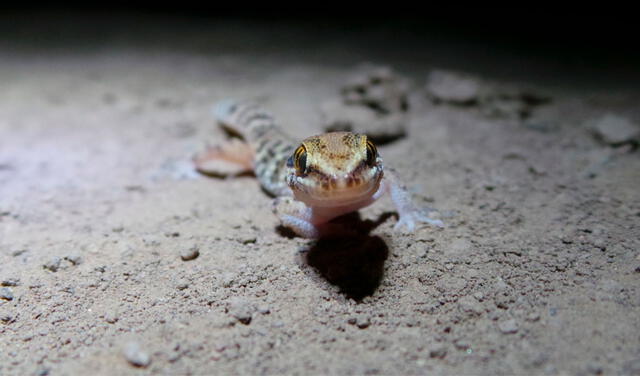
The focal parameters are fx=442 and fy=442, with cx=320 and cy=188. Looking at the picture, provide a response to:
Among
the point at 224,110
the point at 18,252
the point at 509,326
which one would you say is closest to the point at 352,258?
the point at 509,326

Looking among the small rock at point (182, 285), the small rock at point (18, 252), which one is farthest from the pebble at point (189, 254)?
the small rock at point (18, 252)

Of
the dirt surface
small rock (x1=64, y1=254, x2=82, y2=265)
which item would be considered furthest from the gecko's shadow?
small rock (x1=64, y1=254, x2=82, y2=265)

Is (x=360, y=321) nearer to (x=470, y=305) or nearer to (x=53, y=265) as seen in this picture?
(x=470, y=305)

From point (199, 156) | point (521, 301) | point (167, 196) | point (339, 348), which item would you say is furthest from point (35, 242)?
point (521, 301)

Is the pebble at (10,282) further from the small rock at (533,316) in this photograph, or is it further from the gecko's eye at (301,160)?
the small rock at (533,316)

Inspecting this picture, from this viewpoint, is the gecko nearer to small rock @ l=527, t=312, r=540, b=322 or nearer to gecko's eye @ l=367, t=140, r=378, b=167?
gecko's eye @ l=367, t=140, r=378, b=167
